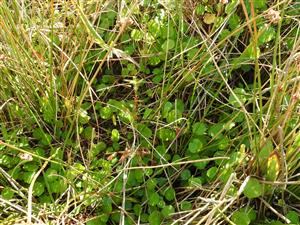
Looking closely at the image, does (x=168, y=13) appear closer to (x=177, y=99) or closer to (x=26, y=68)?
(x=177, y=99)

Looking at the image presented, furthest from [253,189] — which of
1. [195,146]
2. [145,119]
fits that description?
[145,119]

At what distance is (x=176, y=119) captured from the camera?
1.31m

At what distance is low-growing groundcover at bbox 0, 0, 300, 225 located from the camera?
1.19 meters

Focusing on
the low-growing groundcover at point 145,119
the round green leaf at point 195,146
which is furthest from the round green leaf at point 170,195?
the round green leaf at point 195,146

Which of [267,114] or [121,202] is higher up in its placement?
[267,114]

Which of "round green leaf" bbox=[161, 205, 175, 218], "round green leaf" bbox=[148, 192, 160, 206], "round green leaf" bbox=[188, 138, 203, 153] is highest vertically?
"round green leaf" bbox=[188, 138, 203, 153]

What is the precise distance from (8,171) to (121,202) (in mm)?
312

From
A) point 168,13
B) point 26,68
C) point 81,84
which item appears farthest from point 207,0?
point 26,68

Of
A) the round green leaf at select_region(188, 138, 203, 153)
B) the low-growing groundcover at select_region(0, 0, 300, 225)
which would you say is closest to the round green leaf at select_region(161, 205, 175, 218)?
the low-growing groundcover at select_region(0, 0, 300, 225)

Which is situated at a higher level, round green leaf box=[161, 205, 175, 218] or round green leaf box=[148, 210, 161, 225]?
round green leaf box=[161, 205, 175, 218]

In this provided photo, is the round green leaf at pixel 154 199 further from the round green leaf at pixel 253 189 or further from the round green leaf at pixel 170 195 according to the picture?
the round green leaf at pixel 253 189

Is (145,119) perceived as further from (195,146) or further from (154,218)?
(154,218)

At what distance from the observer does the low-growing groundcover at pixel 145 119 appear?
3.91 ft

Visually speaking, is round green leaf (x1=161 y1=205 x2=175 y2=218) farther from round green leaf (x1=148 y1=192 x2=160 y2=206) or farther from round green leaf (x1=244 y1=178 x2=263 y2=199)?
round green leaf (x1=244 y1=178 x2=263 y2=199)
